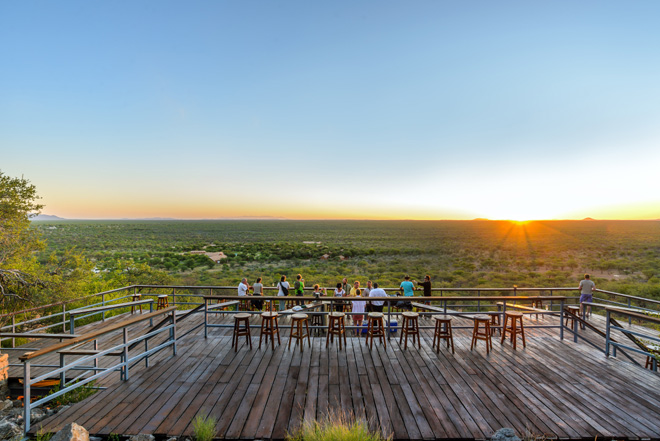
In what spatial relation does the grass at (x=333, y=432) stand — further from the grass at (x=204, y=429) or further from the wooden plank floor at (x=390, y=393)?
the grass at (x=204, y=429)

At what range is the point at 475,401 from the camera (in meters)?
4.91

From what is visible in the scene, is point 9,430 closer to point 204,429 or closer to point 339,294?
point 204,429

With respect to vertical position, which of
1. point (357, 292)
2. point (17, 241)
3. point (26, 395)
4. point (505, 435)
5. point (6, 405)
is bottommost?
point (6, 405)

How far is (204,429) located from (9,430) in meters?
3.52

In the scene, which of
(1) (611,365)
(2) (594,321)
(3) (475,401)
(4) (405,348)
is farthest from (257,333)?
(2) (594,321)

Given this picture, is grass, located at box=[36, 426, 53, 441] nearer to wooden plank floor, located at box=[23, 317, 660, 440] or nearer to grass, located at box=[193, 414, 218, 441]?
wooden plank floor, located at box=[23, 317, 660, 440]

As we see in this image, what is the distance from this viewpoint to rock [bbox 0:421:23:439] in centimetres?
455

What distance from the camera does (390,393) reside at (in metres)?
5.11

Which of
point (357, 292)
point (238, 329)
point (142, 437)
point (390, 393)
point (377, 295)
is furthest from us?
point (357, 292)

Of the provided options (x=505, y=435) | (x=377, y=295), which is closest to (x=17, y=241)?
(x=377, y=295)

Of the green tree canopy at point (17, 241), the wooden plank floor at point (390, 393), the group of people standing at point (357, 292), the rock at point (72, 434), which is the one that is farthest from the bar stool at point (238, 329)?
the green tree canopy at point (17, 241)

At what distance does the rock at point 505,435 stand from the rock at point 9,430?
714cm

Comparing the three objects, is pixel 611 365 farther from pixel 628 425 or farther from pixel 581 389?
pixel 628 425

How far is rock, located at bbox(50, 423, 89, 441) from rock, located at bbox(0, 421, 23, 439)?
158 cm
